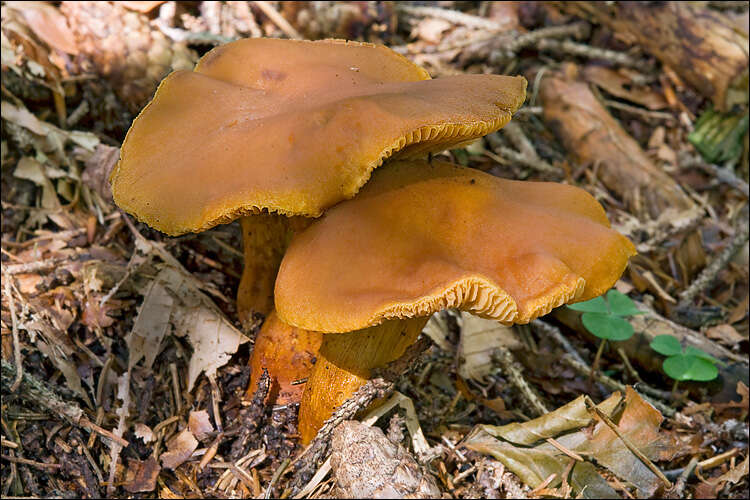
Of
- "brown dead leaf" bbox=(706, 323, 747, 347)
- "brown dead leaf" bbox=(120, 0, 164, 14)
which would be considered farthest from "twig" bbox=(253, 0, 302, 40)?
"brown dead leaf" bbox=(706, 323, 747, 347)

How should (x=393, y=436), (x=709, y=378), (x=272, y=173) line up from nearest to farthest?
(x=272, y=173), (x=393, y=436), (x=709, y=378)

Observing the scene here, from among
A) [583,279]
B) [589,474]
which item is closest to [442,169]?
[583,279]

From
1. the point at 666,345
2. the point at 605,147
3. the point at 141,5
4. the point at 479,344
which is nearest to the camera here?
the point at 666,345

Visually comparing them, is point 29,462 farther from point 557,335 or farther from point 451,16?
point 451,16

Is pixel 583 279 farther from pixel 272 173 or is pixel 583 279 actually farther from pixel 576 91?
pixel 576 91

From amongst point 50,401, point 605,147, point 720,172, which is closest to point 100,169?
point 50,401

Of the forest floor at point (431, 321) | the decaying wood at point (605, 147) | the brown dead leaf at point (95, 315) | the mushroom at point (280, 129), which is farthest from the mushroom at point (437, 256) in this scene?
the decaying wood at point (605, 147)
